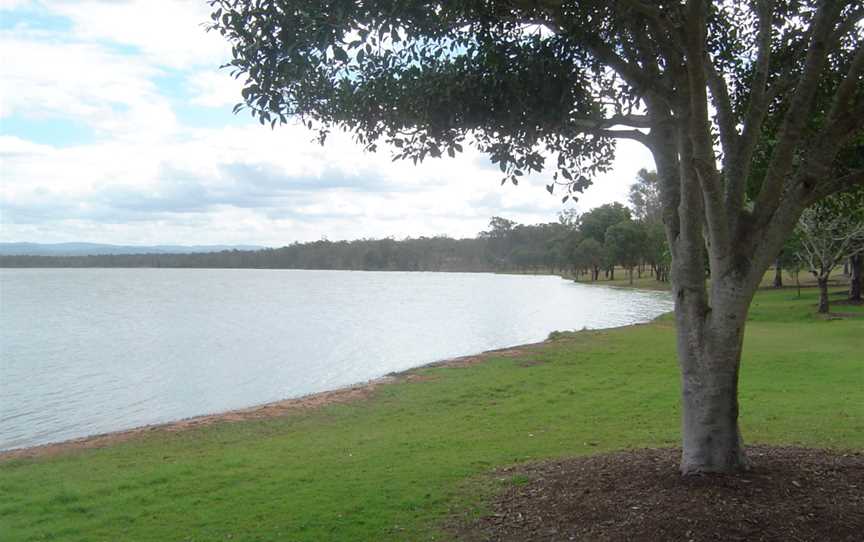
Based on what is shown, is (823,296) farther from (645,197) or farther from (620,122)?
(645,197)

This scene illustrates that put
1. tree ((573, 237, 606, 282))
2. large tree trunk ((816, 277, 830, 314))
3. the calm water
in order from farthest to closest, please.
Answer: tree ((573, 237, 606, 282))
large tree trunk ((816, 277, 830, 314))
the calm water

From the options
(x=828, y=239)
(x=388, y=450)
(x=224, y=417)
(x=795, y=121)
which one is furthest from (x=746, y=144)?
(x=828, y=239)

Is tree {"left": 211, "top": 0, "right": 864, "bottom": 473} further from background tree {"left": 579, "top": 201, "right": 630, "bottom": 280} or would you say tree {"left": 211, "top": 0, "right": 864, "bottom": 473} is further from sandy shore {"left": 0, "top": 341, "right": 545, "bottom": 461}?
background tree {"left": 579, "top": 201, "right": 630, "bottom": 280}

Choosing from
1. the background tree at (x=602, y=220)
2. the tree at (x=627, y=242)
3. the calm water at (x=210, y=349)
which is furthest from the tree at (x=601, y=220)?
the calm water at (x=210, y=349)

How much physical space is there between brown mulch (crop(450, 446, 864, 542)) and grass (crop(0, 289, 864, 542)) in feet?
2.59

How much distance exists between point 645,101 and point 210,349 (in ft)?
96.1

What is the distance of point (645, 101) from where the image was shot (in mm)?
6844

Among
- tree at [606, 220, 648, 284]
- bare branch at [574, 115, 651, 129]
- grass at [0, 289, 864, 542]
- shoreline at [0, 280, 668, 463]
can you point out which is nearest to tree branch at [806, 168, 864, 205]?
bare branch at [574, 115, 651, 129]

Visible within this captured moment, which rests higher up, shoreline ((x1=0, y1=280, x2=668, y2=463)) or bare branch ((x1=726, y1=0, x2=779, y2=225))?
bare branch ((x1=726, y1=0, x2=779, y2=225))

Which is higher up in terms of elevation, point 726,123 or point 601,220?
point 601,220

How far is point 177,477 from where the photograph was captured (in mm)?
9867

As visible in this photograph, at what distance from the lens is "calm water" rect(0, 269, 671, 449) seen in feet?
66.7

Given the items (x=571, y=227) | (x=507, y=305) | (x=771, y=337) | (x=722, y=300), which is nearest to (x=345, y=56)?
(x=722, y=300)

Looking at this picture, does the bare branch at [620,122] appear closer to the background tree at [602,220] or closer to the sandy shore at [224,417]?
the sandy shore at [224,417]
